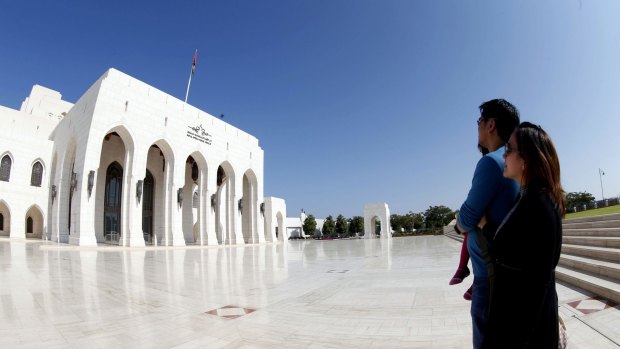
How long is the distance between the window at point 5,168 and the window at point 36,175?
1.57m

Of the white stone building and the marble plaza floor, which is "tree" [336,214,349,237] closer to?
the white stone building

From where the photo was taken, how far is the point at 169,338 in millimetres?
3436

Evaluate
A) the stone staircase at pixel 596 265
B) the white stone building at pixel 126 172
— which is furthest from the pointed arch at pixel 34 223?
the stone staircase at pixel 596 265

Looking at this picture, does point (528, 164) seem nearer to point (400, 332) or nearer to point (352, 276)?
point (400, 332)

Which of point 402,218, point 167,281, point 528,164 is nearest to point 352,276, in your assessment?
point 167,281

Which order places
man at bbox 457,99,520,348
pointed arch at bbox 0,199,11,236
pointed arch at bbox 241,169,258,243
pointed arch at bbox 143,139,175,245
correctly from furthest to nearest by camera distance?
1. pointed arch at bbox 241,169,258,243
2. pointed arch at bbox 0,199,11,236
3. pointed arch at bbox 143,139,175,245
4. man at bbox 457,99,520,348

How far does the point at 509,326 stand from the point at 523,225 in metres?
0.41

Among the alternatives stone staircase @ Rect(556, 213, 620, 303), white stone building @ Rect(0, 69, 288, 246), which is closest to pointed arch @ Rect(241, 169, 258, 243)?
white stone building @ Rect(0, 69, 288, 246)

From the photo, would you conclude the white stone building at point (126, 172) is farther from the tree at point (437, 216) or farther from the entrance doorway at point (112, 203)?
the tree at point (437, 216)

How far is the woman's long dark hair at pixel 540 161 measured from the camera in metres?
1.39

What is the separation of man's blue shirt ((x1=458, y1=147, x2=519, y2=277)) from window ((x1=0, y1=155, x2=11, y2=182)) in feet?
117

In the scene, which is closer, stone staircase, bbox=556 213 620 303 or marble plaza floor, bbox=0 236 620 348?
marble plaza floor, bbox=0 236 620 348

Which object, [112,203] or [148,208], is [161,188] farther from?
[112,203]

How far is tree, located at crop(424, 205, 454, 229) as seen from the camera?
64125 millimetres
